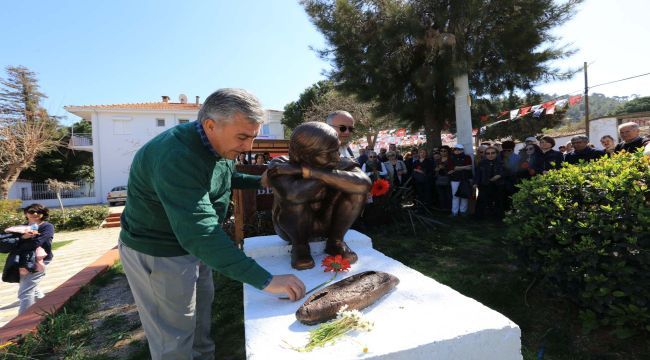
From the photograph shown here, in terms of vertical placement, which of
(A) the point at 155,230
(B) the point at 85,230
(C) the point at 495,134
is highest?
(C) the point at 495,134

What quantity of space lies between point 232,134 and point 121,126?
102ft

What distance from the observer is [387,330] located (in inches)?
60.5

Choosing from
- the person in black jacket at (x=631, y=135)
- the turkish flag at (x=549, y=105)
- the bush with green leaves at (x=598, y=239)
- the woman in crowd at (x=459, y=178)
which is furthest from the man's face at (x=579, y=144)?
the turkish flag at (x=549, y=105)

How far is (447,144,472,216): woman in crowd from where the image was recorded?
7.08m

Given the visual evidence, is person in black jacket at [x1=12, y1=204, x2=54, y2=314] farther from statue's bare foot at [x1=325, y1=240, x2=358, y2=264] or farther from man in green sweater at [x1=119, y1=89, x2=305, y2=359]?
statue's bare foot at [x1=325, y1=240, x2=358, y2=264]

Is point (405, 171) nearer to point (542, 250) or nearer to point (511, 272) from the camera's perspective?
point (511, 272)

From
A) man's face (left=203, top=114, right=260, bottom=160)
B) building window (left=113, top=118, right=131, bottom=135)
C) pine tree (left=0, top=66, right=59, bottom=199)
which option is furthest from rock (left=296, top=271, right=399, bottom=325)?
building window (left=113, top=118, right=131, bottom=135)

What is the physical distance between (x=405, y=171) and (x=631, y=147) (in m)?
3.91

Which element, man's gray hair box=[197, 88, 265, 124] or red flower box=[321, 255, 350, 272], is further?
red flower box=[321, 255, 350, 272]

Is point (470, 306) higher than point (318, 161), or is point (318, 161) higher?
point (318, 161)

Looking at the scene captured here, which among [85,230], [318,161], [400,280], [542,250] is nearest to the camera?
[400,280]

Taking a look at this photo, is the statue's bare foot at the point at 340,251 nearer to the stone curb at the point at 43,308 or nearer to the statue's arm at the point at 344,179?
the statue's arm at the point at 344,179

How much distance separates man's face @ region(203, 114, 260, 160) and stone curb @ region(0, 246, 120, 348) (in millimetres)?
2745

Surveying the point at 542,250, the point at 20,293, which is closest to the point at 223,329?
the point at 542,250
